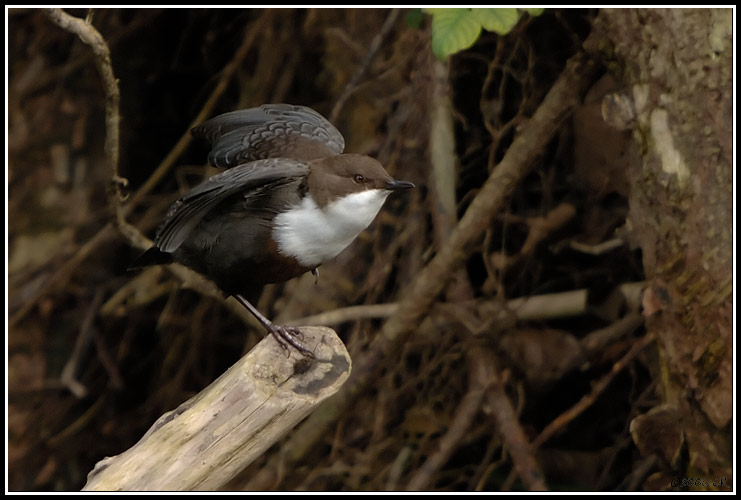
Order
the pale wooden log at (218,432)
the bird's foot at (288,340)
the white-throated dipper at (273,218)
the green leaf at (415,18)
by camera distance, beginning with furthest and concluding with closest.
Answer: the green leaf at (415,18) < the white-throated dipper at (273,218) < the bird's foot at (288,340) < the pale wooden log at (218,432)

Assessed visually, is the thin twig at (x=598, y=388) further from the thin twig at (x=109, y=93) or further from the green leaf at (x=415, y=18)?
the thin twig at (x=109, y=93)

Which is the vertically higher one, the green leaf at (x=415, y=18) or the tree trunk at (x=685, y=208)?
the green leaf at (x=415, y=18)

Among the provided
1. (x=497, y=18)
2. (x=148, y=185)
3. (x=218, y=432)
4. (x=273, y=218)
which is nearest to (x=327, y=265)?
(x=148, y=185)

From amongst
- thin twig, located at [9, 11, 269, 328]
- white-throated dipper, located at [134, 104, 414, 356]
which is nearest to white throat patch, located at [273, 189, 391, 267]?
white-throated dipper, located at [134, 104, 414, 356]

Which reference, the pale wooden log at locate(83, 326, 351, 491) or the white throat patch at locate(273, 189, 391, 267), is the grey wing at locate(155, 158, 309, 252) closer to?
the white throat patch at locate(273, 189, 391, 267)

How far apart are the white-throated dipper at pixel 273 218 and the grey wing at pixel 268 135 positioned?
18cm

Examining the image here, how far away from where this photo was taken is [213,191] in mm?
2041

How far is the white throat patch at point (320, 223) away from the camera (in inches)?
82.6

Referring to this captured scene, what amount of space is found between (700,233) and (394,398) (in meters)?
1.45

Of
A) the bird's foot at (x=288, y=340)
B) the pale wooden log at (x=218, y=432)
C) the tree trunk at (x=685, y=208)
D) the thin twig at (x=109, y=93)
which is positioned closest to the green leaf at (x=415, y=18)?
the tree trunk at (x=685, y=208)

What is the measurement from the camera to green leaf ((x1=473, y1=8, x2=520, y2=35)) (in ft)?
6.95

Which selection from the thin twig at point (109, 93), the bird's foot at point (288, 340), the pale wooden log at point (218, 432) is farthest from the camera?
the thin twig at point (109, 93)

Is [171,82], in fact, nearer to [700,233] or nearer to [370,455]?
[370,455]

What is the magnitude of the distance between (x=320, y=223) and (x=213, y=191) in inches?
10.7
